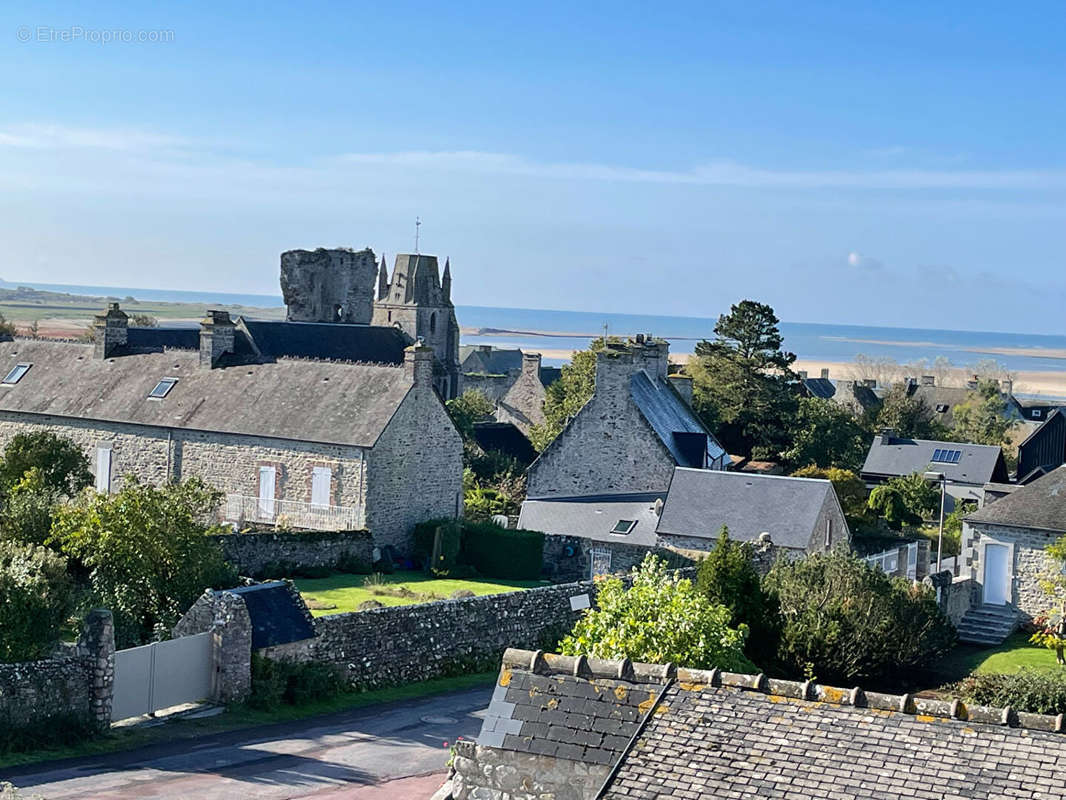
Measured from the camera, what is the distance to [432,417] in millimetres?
36906

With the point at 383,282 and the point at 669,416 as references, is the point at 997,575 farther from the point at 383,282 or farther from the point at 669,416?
the point at 383,282

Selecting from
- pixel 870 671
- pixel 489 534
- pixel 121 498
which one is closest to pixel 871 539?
pixel 489 534

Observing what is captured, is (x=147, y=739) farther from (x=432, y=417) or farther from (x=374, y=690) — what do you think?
(x=432, y=417)

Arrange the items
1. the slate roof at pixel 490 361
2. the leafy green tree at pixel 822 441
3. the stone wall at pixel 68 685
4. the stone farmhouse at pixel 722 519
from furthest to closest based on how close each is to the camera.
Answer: the slate roof at pixel 490 361, the leafy green tree at pixel 822 441, the stone farmhouse at pixel 722 519, the stone wall at pixel 68 685

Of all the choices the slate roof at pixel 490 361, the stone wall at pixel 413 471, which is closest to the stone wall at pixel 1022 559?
the stone wall at pixel 413 471

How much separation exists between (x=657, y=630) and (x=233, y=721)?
22.4ft

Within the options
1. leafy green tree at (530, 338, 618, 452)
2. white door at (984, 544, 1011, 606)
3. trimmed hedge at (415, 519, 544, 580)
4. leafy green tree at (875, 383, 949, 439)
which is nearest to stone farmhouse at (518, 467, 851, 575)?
trimmed hedge at (415, 519, 544, 580)

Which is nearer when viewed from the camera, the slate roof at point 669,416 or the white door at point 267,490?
the white door at point 267,490

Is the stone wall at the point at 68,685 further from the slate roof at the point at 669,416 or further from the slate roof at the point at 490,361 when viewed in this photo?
the slate roof at the point at 490,361

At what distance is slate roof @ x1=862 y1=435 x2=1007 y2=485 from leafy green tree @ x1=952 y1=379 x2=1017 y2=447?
13266 millimetres

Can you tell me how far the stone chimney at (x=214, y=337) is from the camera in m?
40.1

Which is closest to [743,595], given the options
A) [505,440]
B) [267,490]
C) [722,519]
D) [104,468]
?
[722,519]

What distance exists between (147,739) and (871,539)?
24821mm

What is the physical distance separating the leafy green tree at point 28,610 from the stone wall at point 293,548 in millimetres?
8033
